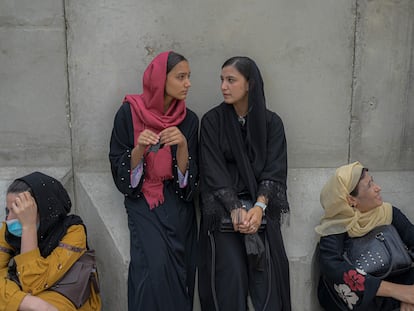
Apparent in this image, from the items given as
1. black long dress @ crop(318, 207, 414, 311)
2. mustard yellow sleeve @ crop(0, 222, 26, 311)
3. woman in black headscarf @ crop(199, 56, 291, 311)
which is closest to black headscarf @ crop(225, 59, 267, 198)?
woman in black headscarf @ crop(199, 56, 291, 311)

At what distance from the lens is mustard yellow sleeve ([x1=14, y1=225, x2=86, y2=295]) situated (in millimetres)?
2457

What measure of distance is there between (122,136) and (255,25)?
1221mm

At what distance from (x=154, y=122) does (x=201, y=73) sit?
689 mm

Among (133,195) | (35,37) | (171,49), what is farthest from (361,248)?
(35,37)

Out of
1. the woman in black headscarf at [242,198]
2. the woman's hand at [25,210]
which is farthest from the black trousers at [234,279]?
the woman's hand at [25,210]

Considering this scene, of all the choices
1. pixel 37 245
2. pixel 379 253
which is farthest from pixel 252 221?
pixel 37 245

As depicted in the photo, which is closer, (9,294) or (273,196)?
(9,294)

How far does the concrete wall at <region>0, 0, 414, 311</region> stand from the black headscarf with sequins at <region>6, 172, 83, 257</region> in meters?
0.58

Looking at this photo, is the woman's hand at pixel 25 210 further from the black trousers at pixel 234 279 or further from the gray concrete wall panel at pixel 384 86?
the gray concrete wall panel at pixel 384 86

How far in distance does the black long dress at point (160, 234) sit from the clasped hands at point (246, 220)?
1.14 feet

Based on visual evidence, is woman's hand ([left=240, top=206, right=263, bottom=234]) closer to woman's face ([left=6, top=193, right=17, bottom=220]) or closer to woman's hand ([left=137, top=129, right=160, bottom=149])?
woman's hand ([left=137, top=129, right=160, bottom=149])

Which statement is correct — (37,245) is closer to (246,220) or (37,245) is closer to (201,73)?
(246,220)

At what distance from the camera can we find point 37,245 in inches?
100

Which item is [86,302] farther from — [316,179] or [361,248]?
[316,179]
